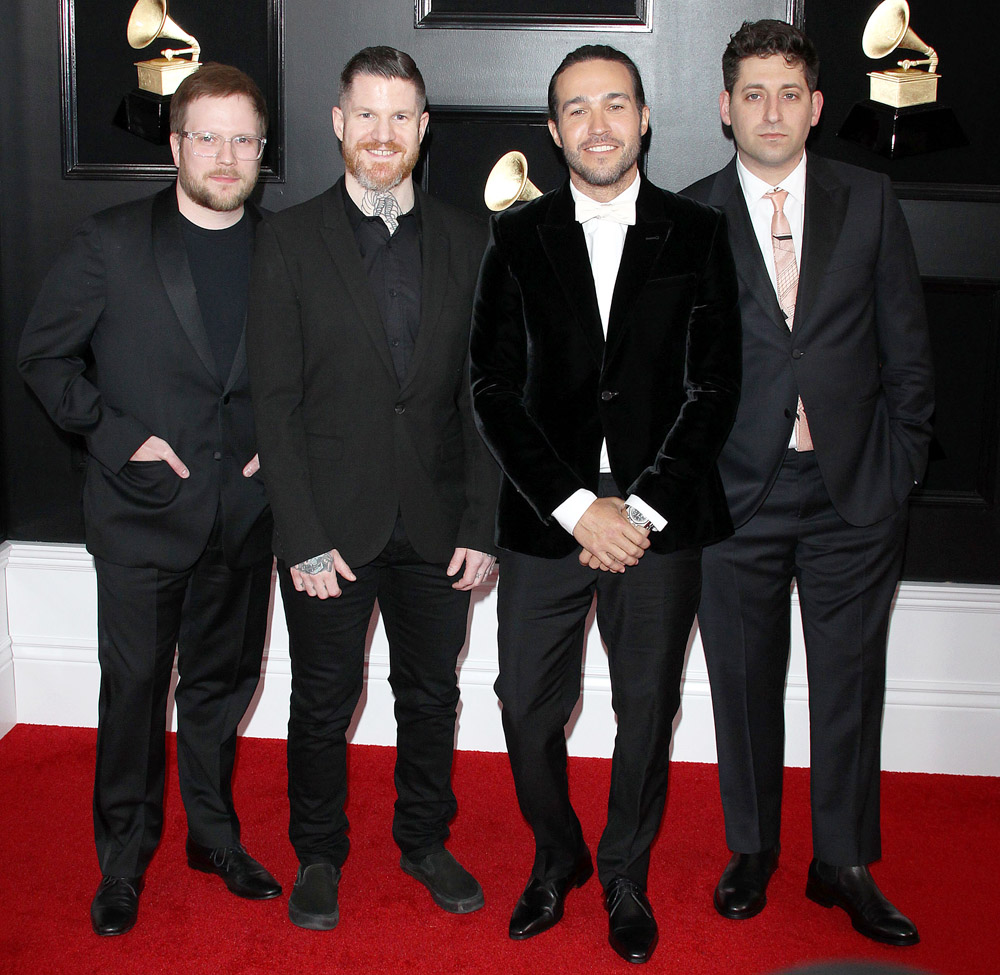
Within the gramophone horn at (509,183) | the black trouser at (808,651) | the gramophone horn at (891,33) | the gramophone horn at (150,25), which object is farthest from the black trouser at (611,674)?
the gramophone horn at (150,25)

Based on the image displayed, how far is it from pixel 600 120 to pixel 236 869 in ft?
6.77

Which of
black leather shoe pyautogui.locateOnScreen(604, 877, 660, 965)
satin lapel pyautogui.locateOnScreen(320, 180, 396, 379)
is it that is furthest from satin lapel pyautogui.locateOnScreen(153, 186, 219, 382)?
black leather shoe pyautogui.locateOnScreen(604, 877, 660, 965)

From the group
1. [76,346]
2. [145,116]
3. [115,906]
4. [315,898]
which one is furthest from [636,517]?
[145,116]

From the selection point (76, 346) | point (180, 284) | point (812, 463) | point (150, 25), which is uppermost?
point (150, 25)

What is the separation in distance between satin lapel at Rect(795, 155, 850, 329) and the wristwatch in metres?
0.59

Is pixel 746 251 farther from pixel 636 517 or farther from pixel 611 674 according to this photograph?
pixel 611 674

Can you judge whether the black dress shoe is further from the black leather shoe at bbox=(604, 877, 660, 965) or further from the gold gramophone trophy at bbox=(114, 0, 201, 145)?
the gold gramophone trophy at bbox=(114, 0, 201, 145)

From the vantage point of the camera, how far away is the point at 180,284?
103 inches

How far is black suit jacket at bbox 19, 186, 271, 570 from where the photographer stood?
2625 mm

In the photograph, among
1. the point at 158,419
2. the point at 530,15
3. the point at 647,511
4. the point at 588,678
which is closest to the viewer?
the point at 647,511

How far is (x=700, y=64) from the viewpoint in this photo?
3346 mm

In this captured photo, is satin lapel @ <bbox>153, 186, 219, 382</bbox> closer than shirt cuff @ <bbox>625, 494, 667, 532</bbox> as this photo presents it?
No

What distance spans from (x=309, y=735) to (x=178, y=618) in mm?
447

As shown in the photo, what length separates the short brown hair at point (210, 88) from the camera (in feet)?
8.59
